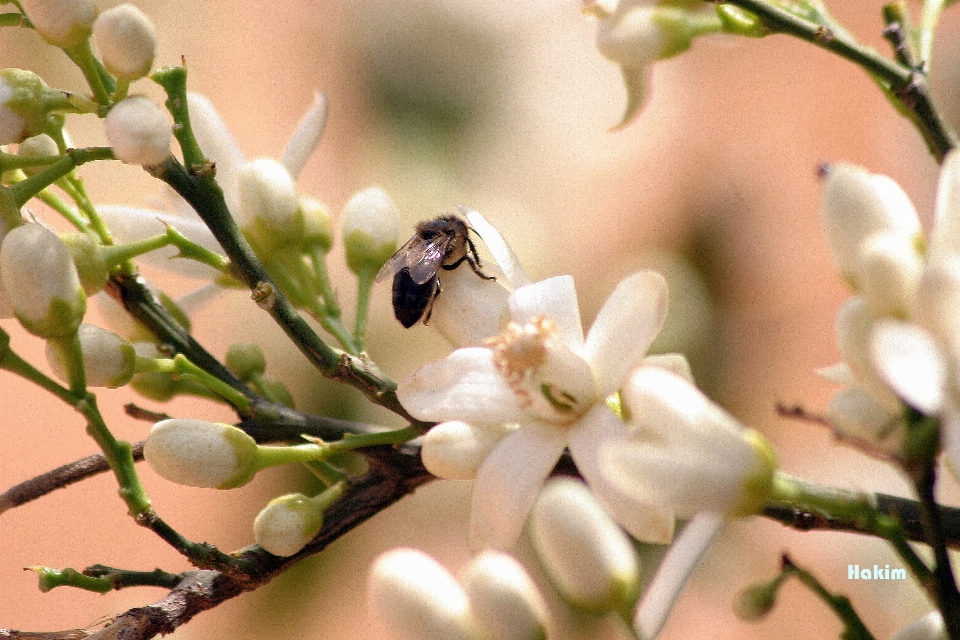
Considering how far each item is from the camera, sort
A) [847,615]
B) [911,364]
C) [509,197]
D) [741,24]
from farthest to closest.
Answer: [509,197] → [741,24] → [847,615] → [911,364]

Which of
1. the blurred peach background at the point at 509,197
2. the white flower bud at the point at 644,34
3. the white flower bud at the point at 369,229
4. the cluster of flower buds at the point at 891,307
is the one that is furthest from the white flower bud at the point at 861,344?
the blurred peach background at the point at 509,197

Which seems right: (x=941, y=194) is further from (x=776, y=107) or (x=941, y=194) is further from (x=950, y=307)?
(x=776, y=107)

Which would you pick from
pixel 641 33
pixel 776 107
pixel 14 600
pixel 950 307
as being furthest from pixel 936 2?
pixel 14 600

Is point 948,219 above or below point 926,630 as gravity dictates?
above

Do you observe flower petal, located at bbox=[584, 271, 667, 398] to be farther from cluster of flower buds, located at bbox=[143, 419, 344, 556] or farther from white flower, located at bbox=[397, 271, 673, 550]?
cluster of flower buds, located at bbox=[143, 419, 344, 556]

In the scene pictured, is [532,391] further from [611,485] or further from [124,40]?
[124,40]

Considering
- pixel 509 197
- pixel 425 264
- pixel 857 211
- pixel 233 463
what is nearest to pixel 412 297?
pixel 425 264

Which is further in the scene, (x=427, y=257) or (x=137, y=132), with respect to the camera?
(x=427, y=257)

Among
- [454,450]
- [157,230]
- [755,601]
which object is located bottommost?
[755,601]
